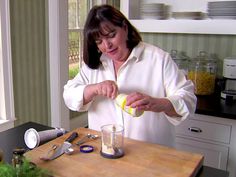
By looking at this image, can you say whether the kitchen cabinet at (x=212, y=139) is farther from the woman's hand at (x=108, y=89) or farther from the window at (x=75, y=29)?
the window at (x=75, y=29)

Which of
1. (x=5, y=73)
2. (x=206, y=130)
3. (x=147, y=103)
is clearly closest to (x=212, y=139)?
(x=206, y=130)

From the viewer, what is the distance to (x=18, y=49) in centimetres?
230

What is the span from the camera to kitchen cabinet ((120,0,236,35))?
6.71ft

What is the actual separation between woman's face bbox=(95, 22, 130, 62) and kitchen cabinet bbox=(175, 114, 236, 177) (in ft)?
2.93

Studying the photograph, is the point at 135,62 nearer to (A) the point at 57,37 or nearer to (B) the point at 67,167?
(B) the point at 67,167

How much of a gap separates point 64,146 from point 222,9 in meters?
1.55

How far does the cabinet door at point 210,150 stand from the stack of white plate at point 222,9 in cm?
91

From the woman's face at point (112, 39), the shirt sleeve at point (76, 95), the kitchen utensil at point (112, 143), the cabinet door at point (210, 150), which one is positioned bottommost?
the cabinet door at point (210, 150)

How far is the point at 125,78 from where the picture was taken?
1323 mm

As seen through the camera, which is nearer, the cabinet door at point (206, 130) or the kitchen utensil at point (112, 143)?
the kitchen utensil at point (112, 143)

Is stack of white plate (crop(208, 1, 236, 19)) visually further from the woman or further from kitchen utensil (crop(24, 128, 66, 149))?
kitchen utensil (crop(24, 128, 66, 149))

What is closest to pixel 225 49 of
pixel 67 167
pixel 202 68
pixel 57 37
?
pixel 202 68

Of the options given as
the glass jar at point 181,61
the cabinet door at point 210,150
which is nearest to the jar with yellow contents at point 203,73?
the glass jar at point 181,61

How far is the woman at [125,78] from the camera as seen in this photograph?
3.93 feet
